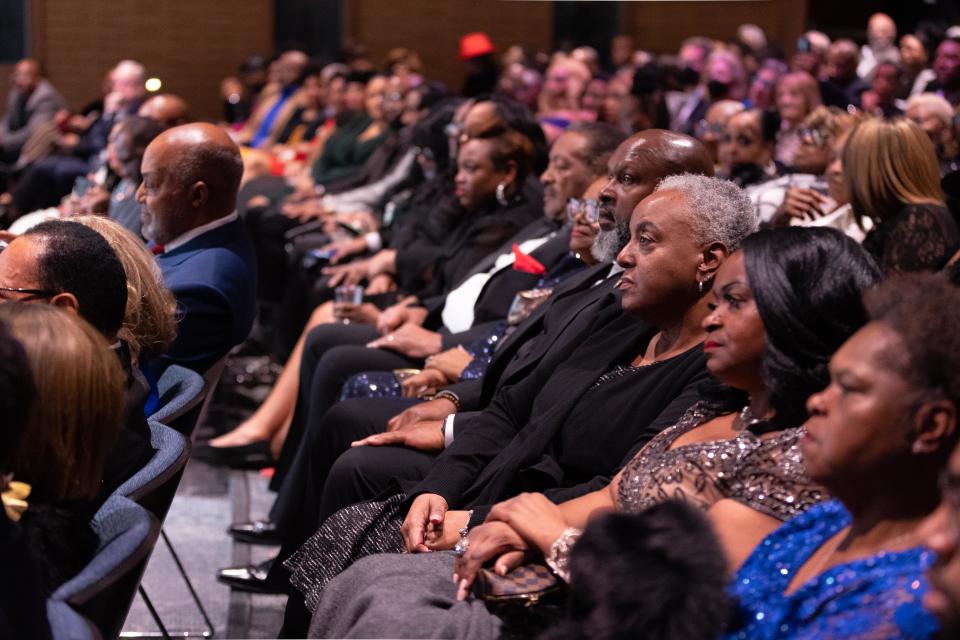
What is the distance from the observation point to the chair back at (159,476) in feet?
7.34

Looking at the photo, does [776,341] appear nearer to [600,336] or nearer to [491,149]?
[600,336]

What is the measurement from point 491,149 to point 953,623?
12.2 feet

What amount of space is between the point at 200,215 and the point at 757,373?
221 cm

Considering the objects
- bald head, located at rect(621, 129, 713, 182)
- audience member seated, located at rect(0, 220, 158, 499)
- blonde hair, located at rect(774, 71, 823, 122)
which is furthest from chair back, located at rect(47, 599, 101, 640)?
blonde hair, located at rect(774, 71, 823, 122)

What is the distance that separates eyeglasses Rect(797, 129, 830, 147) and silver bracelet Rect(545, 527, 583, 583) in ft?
10.9

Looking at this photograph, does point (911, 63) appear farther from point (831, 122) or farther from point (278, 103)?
point (278, 103)

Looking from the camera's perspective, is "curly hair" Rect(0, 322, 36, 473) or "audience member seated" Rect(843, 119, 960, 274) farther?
"audience member seated" Rect(843, 119, 960, 274)

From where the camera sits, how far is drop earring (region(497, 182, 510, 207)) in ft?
16.3

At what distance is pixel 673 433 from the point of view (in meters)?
2.30

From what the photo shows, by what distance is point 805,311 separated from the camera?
210 centimetres

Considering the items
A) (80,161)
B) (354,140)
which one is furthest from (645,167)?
(80,161)

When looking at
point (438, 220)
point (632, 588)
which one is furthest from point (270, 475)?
point (632, 588)

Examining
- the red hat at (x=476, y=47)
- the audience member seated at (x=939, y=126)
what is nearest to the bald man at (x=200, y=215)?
the audience member seated at (x=939, y=126)

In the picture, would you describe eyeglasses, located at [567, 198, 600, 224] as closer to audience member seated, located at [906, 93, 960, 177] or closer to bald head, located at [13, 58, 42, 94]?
audience member seated, located at [906, 93, 960, 177]
